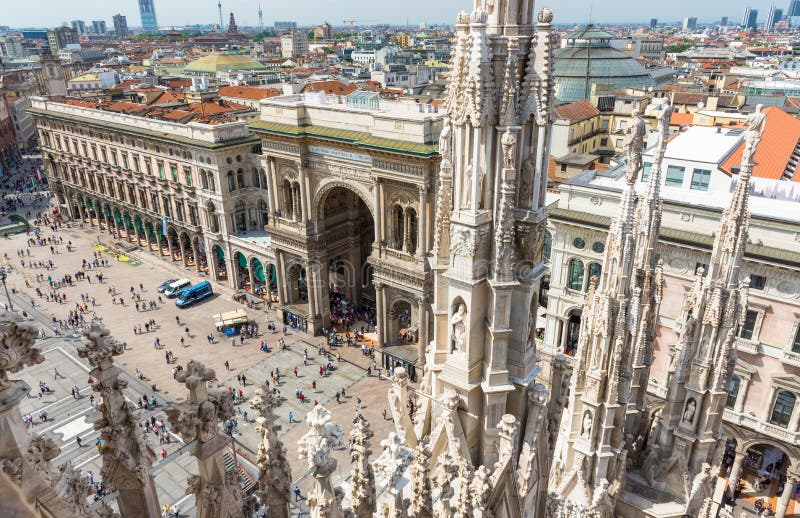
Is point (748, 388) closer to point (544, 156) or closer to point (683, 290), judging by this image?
point (683, 290)

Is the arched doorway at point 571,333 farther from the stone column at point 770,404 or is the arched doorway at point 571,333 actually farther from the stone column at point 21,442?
the stone column at point 21,442

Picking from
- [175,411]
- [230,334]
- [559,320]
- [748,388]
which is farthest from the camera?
[230,334]

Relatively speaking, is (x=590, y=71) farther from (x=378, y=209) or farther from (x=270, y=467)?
(x=270, y=467)

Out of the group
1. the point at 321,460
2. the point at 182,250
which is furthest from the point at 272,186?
the point at 321,460

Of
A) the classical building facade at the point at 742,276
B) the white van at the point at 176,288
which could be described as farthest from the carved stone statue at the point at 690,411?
the white van at the point at 176,288

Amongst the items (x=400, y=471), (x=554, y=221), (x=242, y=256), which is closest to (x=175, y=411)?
(x=400, y=471)

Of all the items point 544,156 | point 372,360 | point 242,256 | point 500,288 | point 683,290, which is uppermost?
point 544,156
